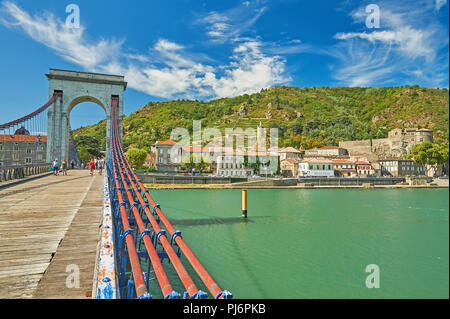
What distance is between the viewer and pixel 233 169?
44.1 m

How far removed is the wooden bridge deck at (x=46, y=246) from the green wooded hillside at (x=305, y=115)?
177ft

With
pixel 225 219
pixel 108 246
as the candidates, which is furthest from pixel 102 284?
pixel 225 219

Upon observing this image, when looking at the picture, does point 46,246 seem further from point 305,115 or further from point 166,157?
point 305,115

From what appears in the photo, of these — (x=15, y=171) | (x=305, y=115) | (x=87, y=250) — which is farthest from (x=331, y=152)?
(x=87, y=250)

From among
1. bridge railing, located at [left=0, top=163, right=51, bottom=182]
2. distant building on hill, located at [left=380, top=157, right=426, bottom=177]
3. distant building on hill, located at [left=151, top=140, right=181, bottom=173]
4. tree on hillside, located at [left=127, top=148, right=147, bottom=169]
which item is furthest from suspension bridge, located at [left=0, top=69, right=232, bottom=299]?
distant building on hill, located at [left=380, top=157, right=426, bottom=177]

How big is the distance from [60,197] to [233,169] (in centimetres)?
3881

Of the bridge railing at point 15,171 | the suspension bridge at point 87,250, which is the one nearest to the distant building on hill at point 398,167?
the suspension bridge at point 87,250

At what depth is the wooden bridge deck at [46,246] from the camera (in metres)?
1.92

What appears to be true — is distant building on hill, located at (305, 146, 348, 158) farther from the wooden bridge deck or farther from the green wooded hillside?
the wooden bridge deck

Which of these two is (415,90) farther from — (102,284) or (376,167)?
(102,284)

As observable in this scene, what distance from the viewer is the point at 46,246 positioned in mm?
2709

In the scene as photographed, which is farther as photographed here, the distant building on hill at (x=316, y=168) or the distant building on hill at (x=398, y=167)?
the distant building on hill at (x=316, y=168)

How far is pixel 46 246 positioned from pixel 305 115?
10087 cm

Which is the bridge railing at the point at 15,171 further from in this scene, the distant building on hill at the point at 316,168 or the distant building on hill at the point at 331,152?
the distant building on hill at the point at 331,152
